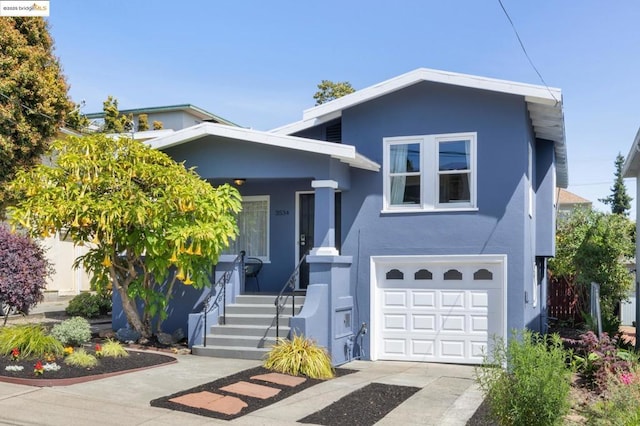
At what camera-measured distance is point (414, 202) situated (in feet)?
43.3

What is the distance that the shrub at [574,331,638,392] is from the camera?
939cm

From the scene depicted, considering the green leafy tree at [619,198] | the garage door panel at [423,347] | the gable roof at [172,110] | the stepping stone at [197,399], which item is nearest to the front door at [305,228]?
the garage door panel at [423,347]

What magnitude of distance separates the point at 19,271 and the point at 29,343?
3.76 meters

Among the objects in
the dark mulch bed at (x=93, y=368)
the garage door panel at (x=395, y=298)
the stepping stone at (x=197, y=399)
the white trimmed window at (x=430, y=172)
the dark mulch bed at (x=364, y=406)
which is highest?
the white trimmed window at (x=430, y=172)

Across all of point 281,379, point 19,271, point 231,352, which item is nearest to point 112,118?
point 19,271

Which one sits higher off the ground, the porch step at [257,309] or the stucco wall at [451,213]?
the stucco wall at [451,213]

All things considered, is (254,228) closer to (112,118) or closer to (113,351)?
(113,351)

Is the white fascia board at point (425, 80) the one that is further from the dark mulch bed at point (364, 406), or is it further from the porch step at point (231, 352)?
the dark mulch bed at point (364, 406)

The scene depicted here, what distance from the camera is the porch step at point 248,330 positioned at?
1183cm

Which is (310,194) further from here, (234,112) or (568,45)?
(234,112)

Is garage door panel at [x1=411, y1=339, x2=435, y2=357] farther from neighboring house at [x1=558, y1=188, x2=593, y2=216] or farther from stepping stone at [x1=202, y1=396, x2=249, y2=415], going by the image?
neighboring house at [x1=558, y1=188, x2=593, y2=216]

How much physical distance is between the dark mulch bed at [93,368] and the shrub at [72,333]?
0.70m

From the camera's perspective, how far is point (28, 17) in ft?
55.1

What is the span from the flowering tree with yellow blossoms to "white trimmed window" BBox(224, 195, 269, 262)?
2.58m
